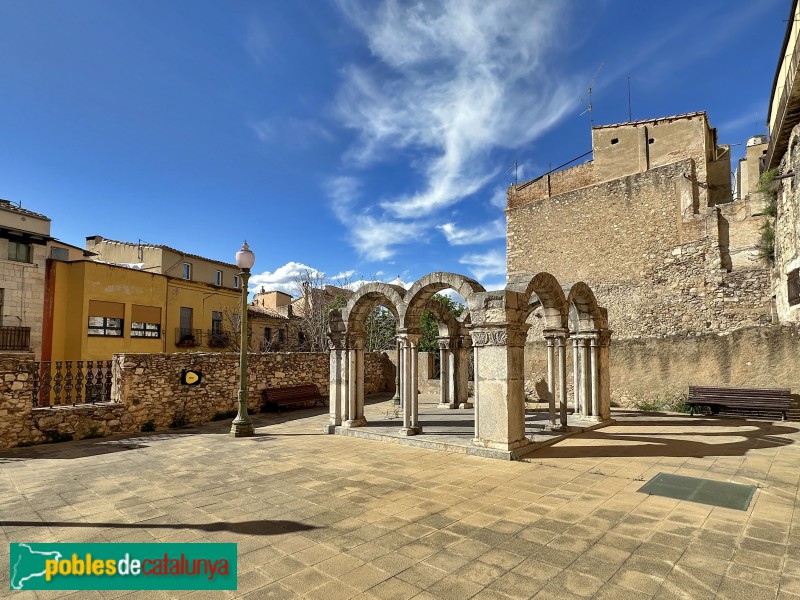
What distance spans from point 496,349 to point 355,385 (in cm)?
392

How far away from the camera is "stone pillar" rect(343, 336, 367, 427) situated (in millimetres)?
9977

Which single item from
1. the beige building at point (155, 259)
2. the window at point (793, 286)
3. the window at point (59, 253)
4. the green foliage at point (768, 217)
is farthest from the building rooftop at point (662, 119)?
the window at point (59, 253)

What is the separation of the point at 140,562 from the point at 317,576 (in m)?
1.64

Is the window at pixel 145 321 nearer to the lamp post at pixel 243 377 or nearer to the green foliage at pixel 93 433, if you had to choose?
the green foliage at pixel 93 433

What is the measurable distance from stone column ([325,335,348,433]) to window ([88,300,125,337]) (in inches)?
618

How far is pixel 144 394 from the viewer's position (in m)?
10.5

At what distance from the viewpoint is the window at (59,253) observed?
2159cm

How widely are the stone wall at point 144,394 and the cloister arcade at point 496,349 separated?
13.5 feet

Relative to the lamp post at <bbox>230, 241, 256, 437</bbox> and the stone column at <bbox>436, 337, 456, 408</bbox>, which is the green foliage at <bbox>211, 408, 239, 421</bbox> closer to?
the lamp post at <bbox>230, 241, 256, 437</bbox>

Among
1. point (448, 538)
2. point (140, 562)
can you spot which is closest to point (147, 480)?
point (140, 562)

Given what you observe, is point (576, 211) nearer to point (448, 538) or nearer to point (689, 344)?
point (689, 344)

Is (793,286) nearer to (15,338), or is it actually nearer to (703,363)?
(703,363)

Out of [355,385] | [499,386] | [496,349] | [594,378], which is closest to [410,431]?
[355,385]

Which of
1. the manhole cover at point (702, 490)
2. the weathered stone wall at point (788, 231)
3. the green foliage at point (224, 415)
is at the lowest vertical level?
the green foliage at point (224, 415)
